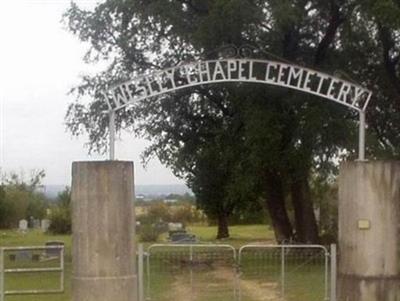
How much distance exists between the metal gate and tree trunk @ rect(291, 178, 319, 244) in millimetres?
2938

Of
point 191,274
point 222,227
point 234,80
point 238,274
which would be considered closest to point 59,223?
point 222,227

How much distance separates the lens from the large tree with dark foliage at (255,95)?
2881 centimetres

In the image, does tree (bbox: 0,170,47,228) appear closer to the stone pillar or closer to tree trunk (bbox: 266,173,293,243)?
tree trunk (bbox: 266,173,293,243)

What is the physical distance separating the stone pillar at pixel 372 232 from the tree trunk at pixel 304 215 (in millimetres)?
17687

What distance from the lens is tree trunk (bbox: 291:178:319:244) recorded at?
3247 centimetres

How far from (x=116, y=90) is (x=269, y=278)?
12.4m

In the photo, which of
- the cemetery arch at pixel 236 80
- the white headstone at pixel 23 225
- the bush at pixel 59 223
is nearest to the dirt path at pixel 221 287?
the cemetery arch at pixel 236 80

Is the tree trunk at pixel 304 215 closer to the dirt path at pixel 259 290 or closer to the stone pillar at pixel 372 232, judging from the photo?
the dirt path at pixel 259 290

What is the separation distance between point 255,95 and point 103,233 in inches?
651

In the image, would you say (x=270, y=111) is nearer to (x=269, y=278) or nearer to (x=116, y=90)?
(x=269, y=278)

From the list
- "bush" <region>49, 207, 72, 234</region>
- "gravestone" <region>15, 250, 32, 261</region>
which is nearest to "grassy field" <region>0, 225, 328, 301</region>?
"gravestone" <region>15, 250, 32, 261</region>

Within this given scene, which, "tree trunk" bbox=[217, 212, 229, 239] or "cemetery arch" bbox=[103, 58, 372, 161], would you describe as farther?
"tree trunk" bbox=[217, 212, 229, 239]

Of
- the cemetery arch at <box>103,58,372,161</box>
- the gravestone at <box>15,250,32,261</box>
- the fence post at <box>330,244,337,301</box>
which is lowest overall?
the gravestone at <box>15,250,32,261</box>

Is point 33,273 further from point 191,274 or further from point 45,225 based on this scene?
point 45,225
